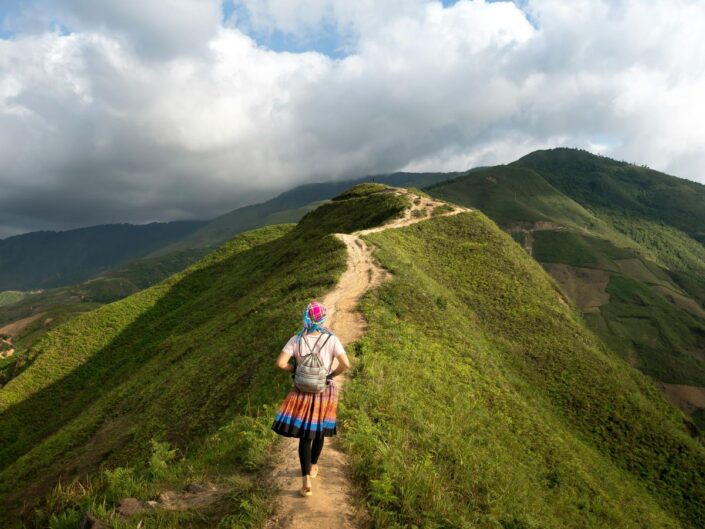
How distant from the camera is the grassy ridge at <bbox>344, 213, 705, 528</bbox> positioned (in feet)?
32.2

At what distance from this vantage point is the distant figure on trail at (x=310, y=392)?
7.88 m

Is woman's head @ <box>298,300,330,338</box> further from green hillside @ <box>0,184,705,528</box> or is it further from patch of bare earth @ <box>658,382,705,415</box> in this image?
patch of bare earth @ <box>658,382,705,415</box>

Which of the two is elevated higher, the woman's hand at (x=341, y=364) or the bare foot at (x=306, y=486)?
the woman's hand at (x=341, y=364)

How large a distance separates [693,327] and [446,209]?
120 meters

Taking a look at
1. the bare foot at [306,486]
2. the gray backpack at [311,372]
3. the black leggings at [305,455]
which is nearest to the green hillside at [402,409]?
the bare foot at [306,486]

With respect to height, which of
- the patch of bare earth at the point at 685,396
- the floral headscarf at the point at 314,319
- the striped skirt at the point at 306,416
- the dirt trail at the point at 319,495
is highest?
the floral headscarf at the point at 314,319

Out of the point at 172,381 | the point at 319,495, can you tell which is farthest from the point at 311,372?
the point at 172,381

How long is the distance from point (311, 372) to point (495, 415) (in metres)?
15.1

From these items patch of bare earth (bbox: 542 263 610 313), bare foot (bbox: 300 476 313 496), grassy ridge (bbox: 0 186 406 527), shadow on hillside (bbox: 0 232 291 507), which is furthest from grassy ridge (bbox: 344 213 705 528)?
patch of bare earth (bbox: 542 263 610 313)

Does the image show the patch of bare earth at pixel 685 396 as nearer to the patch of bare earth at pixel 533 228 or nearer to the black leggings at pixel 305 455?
the patch of bare earth at pixel 533 228

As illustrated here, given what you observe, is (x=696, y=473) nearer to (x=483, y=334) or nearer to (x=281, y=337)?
(x=483, y=334)

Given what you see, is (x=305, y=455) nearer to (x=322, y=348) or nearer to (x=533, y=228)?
(x=322, y=348)

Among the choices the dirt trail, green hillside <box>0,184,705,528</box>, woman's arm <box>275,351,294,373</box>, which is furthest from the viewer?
green hillside <box>0,184,705,528</box>

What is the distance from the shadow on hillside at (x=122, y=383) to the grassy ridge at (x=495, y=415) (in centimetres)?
806
